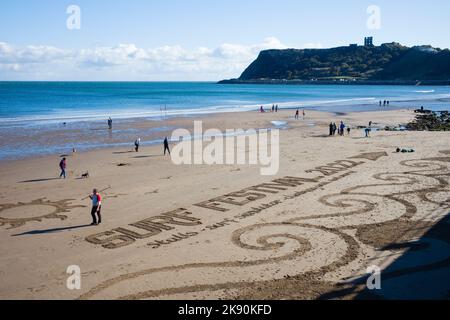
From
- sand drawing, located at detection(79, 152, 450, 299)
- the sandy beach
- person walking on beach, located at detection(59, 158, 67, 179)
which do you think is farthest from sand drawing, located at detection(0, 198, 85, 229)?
sand drawing, located at detection(79, 152, 450, 299)

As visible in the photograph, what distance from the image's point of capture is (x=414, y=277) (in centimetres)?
1247

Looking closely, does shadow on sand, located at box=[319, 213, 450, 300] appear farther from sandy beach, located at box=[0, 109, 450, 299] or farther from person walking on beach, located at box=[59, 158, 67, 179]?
person walking on beach, located at box=[59, 158, 67, 179]

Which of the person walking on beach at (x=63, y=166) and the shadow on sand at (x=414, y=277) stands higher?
the person walking on beach at (x=63, y=166)

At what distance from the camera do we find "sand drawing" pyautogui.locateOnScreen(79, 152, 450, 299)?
12438 mm

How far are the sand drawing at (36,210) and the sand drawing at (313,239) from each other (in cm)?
761

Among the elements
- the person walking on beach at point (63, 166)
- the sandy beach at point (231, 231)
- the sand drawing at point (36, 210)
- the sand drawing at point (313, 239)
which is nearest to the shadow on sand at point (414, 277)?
the sandy beach at point (231, 231)

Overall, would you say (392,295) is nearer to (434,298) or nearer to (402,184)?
(434,298)

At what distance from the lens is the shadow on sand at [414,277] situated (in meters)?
11.5

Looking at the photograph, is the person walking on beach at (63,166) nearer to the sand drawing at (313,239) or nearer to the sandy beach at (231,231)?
the sandy beach at (231,231)

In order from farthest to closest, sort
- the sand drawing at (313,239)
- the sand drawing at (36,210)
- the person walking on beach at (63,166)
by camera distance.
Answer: the person walking on beach at (63,166) → the sand drawing at (36,210) → the sand drawing at (313,239)

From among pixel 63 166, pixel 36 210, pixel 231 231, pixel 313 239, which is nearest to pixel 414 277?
pixel 313 239

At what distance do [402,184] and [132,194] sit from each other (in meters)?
14.7

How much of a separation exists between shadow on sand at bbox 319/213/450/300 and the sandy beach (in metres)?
0.05

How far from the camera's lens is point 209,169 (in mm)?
28562
